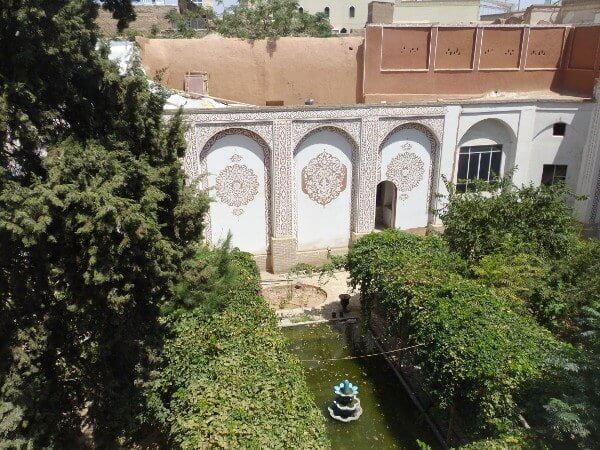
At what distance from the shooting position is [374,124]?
13.0m

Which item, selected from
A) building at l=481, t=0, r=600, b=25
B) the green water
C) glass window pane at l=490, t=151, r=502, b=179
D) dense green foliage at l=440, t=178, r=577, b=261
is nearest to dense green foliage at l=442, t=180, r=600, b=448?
dense green foliage at l=440, t=178, r=577, b=261

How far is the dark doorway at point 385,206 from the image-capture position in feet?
49.0

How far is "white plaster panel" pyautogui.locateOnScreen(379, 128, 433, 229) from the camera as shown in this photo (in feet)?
44.7

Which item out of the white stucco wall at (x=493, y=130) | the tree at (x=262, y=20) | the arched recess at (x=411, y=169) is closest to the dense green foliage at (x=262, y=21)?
the tree at (x=262, y=20)

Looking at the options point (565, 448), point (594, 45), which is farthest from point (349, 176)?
point (565, 448)

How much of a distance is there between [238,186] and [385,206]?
5.17 meters

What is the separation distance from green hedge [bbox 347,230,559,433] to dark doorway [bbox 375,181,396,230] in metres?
5.10

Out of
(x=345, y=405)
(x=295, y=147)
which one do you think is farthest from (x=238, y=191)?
(x=345, y=405)

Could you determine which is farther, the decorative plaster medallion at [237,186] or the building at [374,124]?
the building at [374,124]

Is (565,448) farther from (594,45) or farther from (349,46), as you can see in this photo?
(594,45)

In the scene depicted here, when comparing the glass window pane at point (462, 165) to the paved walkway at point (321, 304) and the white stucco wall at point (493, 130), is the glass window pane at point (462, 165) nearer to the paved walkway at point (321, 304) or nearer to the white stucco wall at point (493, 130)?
the white stucco wall at point (493, 130)

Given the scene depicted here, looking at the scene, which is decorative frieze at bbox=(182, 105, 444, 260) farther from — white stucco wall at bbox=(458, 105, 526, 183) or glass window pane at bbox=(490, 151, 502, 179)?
glass window pane at bbox=(490, 151, 502, 179)

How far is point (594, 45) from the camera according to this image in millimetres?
13930

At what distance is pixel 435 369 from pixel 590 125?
10748 mm
